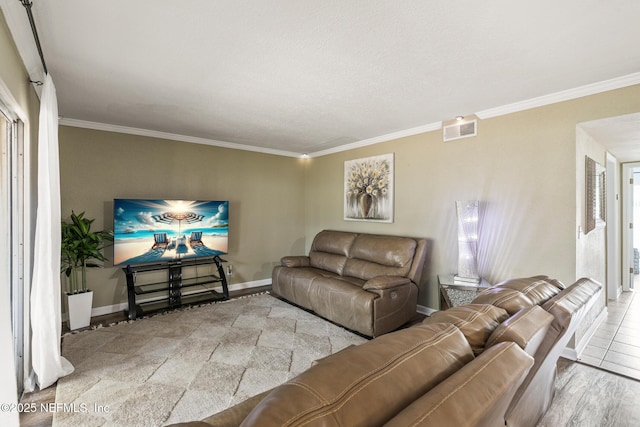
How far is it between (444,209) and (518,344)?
273 centimetres

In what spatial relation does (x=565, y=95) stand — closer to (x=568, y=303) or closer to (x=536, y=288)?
(x=536, y=288)

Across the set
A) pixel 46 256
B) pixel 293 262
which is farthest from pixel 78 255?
pixel 293 262

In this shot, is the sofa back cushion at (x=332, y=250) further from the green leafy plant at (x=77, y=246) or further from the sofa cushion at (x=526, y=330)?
the sofa cushion at (x=526, y=330)

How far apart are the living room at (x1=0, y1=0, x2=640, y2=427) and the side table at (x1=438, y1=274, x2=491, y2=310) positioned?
353mm

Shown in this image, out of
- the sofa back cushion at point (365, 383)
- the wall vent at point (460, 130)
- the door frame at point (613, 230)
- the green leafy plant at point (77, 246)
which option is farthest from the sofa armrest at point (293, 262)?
the door frame at point (613, 230)

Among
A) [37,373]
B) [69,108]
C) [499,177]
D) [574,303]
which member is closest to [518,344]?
[574,303]

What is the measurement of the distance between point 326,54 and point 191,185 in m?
3.18

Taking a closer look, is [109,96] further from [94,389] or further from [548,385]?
[548,385]

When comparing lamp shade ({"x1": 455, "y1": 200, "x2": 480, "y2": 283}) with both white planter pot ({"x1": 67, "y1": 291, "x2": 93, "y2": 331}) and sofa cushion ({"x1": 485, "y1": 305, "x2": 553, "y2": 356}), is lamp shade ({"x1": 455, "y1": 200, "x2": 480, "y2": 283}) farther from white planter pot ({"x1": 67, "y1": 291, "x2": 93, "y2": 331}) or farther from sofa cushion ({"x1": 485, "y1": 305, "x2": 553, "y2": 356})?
white planter pot ({"x1": 67, "y1": 291, "x2": 93, "y2": 331})

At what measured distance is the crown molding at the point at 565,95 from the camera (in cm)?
235

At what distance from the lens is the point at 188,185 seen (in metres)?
4.39

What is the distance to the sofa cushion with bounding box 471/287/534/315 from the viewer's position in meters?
1.44

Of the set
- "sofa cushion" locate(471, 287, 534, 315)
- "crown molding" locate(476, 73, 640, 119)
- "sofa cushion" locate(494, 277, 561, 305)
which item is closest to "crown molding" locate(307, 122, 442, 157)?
"crown molding" locate(476, 73, 640, 119)

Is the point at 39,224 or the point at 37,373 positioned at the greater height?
the point at 39,224
